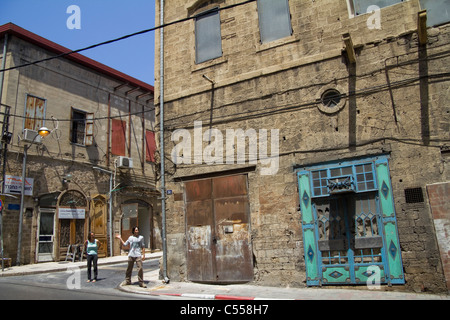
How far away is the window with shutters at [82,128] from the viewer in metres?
18.5

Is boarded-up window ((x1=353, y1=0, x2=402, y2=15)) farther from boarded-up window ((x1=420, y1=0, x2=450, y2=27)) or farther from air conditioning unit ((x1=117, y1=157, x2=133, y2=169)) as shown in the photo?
air conditioning unit ((x1=117, y1=157, x2=133, y2=169))

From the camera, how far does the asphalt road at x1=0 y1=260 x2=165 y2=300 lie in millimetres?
7473

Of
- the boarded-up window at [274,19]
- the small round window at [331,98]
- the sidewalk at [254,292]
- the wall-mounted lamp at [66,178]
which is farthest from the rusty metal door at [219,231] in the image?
the wall-mounted lamp at [66,178]

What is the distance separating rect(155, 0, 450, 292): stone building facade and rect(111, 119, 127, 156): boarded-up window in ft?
33.4

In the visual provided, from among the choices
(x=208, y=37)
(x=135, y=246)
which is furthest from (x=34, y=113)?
(x=135, y=246)

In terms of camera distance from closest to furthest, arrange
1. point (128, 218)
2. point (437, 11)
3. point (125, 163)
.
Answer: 1. point (437, 11)
2. point (125, 163)
3. point (128, 218)

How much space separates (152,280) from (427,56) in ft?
30.8

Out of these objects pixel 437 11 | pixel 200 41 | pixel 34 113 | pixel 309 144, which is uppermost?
pixel 200 41

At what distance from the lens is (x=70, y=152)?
18000mm

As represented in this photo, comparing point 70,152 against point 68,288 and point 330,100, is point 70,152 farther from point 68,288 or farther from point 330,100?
point 330,100

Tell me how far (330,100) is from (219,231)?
15.1 feet

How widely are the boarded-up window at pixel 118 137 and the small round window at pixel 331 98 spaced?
1452 cm

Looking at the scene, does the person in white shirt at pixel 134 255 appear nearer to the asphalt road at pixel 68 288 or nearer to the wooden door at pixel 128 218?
the asphalt road at pixel 68 288

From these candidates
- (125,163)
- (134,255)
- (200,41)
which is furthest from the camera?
(125,163)
